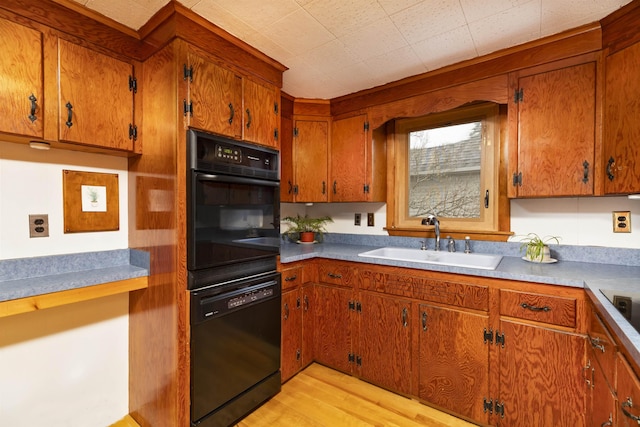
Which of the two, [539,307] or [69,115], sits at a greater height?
[69,115]

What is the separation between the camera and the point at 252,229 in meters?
1.85

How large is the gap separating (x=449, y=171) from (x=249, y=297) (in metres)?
1.85

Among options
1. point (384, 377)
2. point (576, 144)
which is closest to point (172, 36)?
point (576, 144)

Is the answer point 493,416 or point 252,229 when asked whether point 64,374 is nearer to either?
point 252,229

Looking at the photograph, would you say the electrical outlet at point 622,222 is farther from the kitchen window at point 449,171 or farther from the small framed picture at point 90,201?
the small framed picture at point 90,201

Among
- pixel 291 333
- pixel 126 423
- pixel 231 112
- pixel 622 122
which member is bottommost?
pixel 126 423

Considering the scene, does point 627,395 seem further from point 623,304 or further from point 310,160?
point 310,160

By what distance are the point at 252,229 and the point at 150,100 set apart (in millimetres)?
925

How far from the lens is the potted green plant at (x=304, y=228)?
115 inches

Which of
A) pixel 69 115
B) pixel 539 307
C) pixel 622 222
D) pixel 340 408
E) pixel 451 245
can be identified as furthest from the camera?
pixel 451 245

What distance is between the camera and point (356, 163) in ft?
8.48

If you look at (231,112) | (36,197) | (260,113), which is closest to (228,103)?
(231,112)

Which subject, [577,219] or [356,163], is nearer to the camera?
[577,219]

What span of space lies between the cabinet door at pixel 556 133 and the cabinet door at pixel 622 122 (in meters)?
0.09
